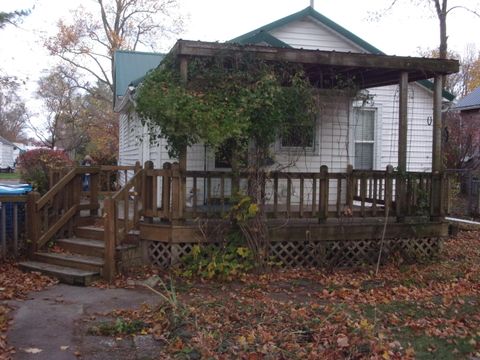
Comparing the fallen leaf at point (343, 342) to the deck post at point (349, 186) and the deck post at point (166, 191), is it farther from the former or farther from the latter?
the deck post at point (349, 186)

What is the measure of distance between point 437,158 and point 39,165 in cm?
1303

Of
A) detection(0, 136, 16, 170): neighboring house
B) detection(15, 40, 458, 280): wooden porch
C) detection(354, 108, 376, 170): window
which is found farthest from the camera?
detection(0, 136, 16, 170): neighboring house

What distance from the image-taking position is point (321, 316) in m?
5.66

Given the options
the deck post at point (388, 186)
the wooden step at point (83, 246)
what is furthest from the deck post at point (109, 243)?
the deck post at point (388, 186)

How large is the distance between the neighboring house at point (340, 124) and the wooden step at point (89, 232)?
6.80ft

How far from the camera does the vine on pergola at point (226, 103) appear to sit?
7.25 metres

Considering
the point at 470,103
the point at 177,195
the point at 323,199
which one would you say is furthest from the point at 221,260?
the point at 470,103

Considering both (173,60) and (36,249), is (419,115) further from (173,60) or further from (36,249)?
(36,249)

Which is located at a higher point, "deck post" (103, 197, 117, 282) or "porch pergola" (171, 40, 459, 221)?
"porch pergola" (171, 40, 459, 221)

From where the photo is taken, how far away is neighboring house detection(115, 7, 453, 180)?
34.6 feet

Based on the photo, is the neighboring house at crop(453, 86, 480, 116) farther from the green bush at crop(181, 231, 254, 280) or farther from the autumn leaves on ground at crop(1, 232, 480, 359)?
the green bush at crop(181, 231, 254, 280)

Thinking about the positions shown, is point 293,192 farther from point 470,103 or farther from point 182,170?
point 470,103

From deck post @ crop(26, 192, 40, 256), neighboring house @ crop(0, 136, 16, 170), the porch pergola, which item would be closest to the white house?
the porch pergola

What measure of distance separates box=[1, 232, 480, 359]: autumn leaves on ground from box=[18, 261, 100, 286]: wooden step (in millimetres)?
225
